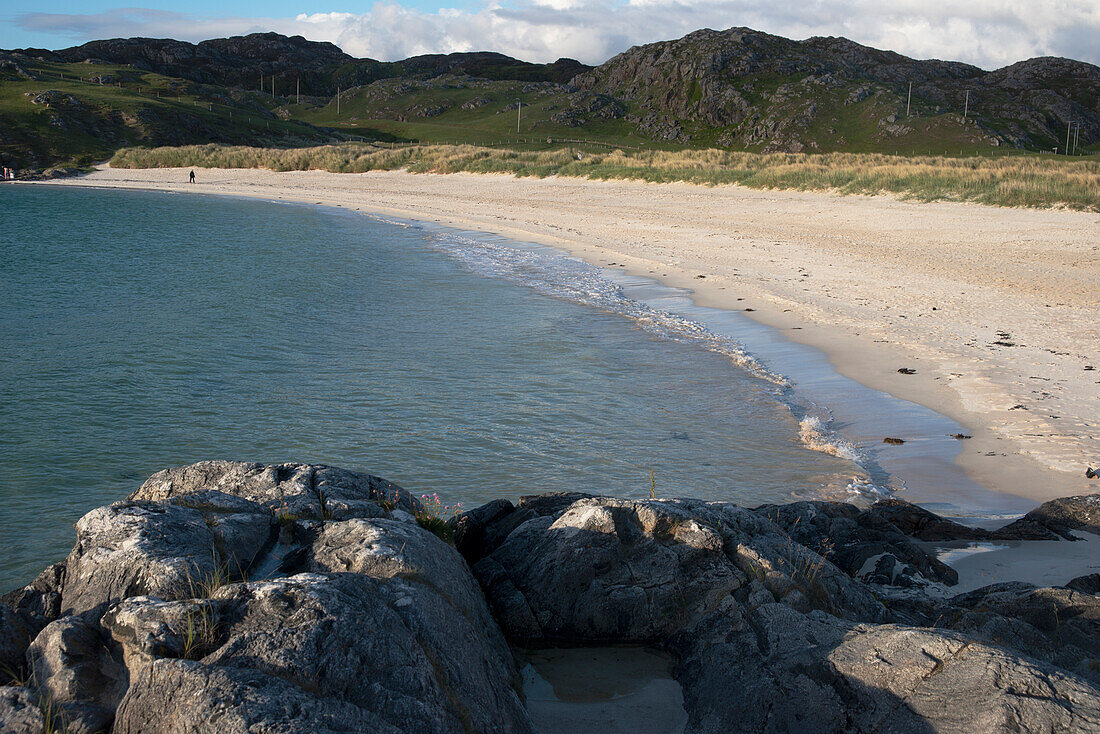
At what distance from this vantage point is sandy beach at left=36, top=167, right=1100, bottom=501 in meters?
8.16

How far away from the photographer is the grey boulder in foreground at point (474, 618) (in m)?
2.70

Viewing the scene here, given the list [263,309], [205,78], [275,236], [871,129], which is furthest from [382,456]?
[205,78]

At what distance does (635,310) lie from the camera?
14.2 meters

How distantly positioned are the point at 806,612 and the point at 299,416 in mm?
6681

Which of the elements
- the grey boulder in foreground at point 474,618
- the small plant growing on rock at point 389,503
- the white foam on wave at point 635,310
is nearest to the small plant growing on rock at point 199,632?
the grey boulder in foreground at point 474,618

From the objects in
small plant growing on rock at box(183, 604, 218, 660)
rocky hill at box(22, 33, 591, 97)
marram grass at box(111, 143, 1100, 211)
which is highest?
rocky hill at box(22, 33, 591, 97)

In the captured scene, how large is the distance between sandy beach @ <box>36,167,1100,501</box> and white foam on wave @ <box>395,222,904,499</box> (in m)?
0.94

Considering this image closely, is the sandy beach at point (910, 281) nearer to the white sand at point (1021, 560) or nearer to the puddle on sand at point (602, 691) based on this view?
the white sand at point (1021, 560)

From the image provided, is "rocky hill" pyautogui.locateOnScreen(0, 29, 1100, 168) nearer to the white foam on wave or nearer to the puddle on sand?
the white foam on wave

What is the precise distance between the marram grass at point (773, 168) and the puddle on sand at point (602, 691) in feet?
68.2

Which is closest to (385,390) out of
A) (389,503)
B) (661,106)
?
(389,503)

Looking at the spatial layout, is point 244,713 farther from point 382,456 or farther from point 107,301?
point 107,301

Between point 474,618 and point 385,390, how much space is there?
6.74 m

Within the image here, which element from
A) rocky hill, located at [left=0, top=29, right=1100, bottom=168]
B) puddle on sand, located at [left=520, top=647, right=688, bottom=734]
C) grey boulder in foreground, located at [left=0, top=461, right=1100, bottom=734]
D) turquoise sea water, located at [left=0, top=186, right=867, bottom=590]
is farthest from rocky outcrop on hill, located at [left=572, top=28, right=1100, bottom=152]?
puddle on sand, located at [left=520, top=647, right=688, bottom=734]
